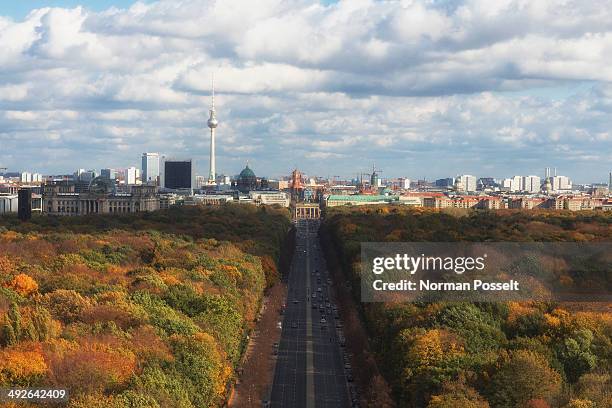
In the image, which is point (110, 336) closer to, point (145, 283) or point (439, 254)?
point (145, 283)

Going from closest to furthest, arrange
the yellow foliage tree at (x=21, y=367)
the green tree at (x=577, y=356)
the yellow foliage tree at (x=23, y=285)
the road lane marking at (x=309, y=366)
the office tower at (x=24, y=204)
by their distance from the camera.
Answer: the yellow foliage tree at (x=21, y=367) → the green tree at (x=577, y=356) → the road lane marking at (x=309, y=366) → the yellow foliage tree at (x=23, y=285) → the office tower at (x=24, y=204)

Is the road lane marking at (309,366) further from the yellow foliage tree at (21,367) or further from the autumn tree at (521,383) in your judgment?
the yellow foliage tree at (21,367)

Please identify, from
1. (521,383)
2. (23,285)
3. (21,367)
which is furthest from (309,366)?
(21,367)

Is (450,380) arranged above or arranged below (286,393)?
above

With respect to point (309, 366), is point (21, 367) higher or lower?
higher

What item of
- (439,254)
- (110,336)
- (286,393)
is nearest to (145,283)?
(286,393)

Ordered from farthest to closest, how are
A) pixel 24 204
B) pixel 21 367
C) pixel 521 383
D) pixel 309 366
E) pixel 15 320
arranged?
pixel 24 204 → pixel 309 366 → pixel 15 320 → pixel 521 383 → pixel 21 367

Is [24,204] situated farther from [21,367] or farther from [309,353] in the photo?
[21,367]

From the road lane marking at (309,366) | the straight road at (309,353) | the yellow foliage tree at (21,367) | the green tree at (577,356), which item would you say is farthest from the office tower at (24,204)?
the green tree at (577,356)
